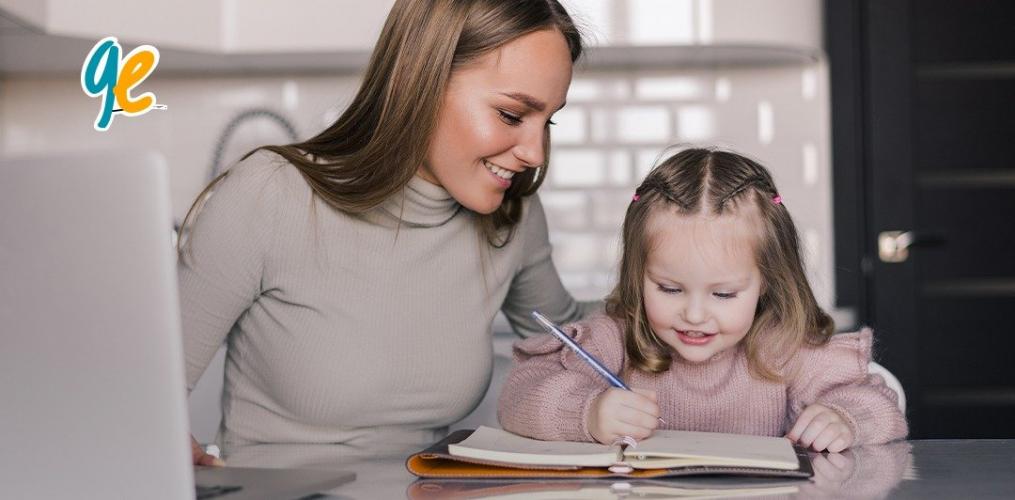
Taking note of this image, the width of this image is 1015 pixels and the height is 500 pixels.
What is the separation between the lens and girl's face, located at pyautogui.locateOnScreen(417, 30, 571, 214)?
1371 millimetres

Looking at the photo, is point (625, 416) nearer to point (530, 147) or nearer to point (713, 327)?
point (713, 327)

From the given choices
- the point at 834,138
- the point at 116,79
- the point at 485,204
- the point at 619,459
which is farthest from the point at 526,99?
the point at 116,79

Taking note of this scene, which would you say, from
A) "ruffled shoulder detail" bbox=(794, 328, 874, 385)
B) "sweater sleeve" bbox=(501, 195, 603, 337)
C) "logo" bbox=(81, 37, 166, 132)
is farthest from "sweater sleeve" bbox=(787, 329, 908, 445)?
A: "logo" bbox=(81, 37, 166, 132)

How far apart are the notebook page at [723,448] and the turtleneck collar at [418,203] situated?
1.53 feet

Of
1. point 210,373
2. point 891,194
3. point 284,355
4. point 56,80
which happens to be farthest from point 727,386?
point 56,80

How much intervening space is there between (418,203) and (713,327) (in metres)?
0.41

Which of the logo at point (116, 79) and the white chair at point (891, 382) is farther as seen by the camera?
the logo at point (116, 79)

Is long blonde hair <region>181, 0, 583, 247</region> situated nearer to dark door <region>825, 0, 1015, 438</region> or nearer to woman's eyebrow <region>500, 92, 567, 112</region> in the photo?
woman's eyebrow <region>500, 92, 567, 112</region>

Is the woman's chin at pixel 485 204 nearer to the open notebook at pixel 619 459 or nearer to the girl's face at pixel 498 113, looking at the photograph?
the girl's face at pixel 498 113

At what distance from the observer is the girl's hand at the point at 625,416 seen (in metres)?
1.13

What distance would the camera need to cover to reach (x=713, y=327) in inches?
52.8

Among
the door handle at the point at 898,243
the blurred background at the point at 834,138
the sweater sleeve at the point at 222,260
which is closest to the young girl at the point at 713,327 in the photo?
the sweater sleeve at the point at 222,260

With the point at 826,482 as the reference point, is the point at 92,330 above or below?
above

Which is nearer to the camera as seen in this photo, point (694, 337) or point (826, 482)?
point (826, 482)
